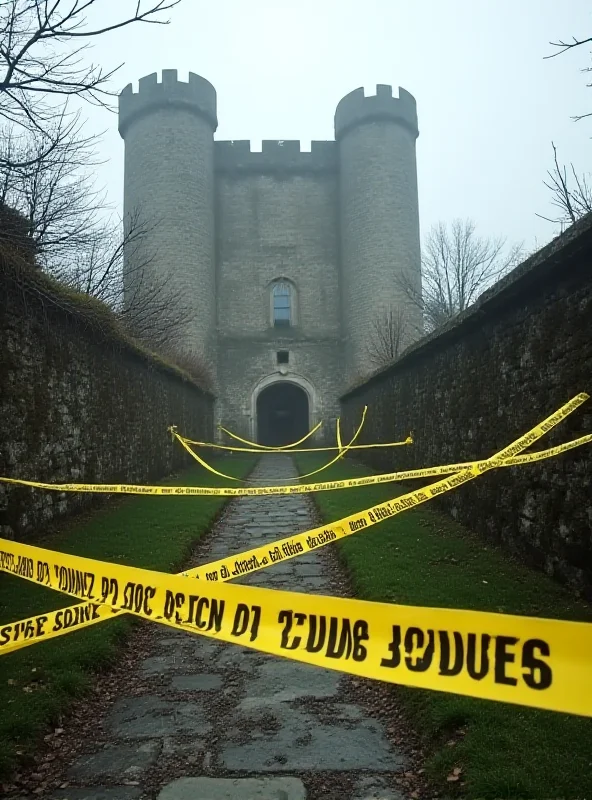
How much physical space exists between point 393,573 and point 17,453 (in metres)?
3.95

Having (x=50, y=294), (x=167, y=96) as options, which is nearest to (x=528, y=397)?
(x=50, y=294)

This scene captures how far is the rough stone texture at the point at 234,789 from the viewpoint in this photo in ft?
7.39

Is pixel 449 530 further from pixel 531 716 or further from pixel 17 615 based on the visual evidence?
pixel 17 615

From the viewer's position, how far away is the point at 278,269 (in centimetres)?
2908

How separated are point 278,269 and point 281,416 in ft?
29.2

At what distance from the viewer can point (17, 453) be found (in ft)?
19.5

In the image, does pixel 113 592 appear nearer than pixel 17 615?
Yes

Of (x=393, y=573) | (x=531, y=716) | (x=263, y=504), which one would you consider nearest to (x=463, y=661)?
(x=531, y=716)

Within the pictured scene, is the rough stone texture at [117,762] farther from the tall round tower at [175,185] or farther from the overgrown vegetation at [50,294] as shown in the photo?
the tall round tower at [175,185]

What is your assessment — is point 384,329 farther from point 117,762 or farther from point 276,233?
point 117,762

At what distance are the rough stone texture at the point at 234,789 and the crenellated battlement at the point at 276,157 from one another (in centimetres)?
2979

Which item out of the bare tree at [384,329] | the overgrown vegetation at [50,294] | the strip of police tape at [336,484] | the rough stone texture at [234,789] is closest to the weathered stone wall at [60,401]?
the overgrown vegetation at [50,294]

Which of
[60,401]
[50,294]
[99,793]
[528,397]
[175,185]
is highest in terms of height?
[175,185]

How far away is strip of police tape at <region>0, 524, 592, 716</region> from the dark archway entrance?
30.0m
